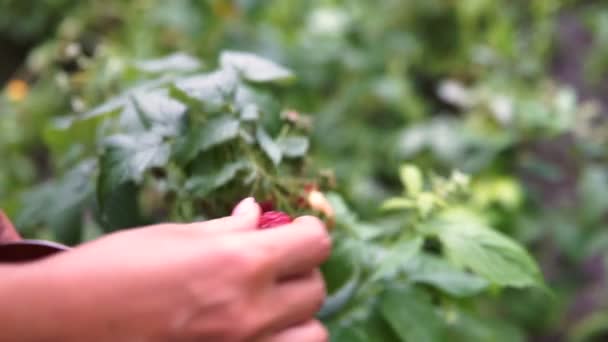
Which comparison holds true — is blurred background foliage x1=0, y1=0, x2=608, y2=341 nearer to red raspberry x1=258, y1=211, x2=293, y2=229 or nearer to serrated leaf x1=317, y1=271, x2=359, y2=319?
serrated leaf x1=317, y1=271, x2=359, y2=319

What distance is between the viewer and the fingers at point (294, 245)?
1.18 feet

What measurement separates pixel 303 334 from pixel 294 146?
10.5 inches

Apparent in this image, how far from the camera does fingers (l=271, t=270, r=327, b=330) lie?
37 cm

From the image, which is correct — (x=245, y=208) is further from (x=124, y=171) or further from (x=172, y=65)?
(x=172, y=65)

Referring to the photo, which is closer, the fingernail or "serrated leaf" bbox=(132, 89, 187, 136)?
the fingernail

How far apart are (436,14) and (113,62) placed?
1163 millimetres

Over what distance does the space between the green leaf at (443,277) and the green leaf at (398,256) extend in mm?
52

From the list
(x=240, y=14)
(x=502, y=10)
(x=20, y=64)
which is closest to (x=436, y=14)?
(x=502, y=10)

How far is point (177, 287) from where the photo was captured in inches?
13.0

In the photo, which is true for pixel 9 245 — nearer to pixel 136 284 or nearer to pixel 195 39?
pixel 136 284

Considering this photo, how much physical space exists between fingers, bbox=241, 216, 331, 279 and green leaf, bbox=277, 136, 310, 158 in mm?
229

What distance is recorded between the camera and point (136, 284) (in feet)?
1.06

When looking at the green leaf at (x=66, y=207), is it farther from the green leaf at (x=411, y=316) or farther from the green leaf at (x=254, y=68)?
the green leaf at (x=411, y=316)

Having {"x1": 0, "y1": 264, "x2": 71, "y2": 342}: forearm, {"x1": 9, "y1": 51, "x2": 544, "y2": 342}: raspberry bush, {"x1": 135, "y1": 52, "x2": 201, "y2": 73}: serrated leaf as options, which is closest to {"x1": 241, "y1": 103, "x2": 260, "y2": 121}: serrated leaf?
{"x1": 9, "y1": 51, "x2": 544, "y2": 342}: raspberry bush
